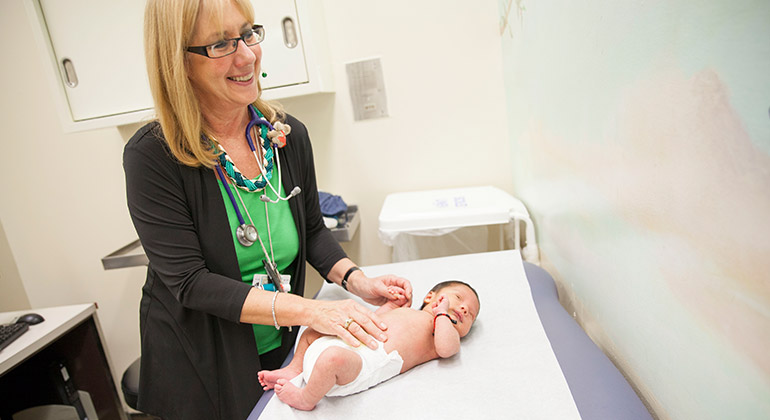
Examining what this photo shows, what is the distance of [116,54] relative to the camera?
174cm

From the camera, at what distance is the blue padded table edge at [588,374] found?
31.9 inches

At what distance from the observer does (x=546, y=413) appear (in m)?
0.79

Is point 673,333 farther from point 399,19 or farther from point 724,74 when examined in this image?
point 399,19

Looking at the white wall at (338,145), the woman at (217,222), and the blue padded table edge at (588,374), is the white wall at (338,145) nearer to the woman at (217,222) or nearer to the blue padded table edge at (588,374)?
the woman at (217,222)

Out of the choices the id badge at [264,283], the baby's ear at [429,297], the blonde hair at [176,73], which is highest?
the blonde hair at [176,73]

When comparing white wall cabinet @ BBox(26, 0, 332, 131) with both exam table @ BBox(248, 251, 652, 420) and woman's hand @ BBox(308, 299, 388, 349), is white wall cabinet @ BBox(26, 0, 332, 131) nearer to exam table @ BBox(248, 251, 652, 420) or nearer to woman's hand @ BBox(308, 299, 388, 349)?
woman's hand @ BBox(308, 299, 388, 349)

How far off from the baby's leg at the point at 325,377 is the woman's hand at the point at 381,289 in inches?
13.1

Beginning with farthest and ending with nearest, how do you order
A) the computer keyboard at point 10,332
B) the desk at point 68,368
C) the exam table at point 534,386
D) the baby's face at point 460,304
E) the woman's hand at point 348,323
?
1. the desk at point 68,368
2. the computer keyboard at point 10,332
3. the baby's face at point 460,304
4. the woman's hand at point 348,323
5. the exam table at point 534,386

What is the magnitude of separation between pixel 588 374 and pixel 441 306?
0.35 metres

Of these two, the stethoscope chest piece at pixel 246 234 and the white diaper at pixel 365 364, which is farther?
the stethoscope chest piece at pixel 246 234

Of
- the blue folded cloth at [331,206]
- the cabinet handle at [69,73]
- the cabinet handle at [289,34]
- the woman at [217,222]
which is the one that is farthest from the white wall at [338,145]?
the woman at [217,222]

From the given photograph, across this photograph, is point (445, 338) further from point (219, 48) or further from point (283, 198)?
point (219, 48)

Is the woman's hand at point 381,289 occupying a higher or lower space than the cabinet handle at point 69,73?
lower

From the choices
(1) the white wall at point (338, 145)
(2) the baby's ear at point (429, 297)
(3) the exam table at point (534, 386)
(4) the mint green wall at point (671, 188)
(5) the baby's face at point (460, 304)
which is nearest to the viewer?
(4) the mint green wall at point (671, 188)
